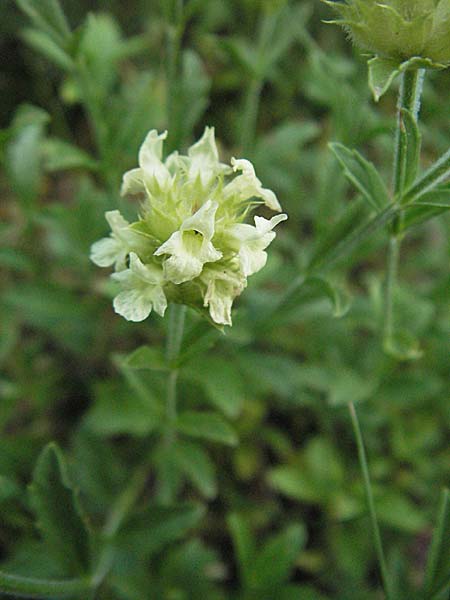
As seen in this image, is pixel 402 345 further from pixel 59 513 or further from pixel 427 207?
pixel 59 513

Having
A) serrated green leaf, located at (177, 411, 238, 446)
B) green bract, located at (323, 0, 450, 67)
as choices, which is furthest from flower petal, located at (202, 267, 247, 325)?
serrated green leaf, located at (177, 411, 238, 446)

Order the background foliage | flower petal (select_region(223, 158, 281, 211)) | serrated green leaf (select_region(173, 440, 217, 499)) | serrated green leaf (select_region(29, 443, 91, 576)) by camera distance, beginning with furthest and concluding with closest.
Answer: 1. serrated green leaf (select_region(173, 440, 217, 499))
2. the background foliage
3. serrated green leaf (select_region(29, 443, 91, 576))
4. flower petal (select_region(223, 158, 281, 211))

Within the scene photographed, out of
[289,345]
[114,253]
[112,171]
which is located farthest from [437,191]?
[289,345]

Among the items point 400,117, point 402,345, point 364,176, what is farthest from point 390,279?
point 400,117

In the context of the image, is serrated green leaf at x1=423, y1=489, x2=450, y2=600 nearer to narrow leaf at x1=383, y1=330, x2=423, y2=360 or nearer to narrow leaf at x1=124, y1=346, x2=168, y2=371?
narrow leaf at x1=383, y1=330, x2=423, y2=360

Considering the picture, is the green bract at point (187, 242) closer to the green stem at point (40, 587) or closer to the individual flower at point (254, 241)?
the individual flower at point (254, 241)

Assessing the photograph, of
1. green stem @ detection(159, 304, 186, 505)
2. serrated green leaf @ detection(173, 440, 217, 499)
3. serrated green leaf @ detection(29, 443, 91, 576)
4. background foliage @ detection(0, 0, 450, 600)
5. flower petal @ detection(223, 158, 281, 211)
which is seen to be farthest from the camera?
serrated green leaf @ detection(173, 440, 217, 499)
